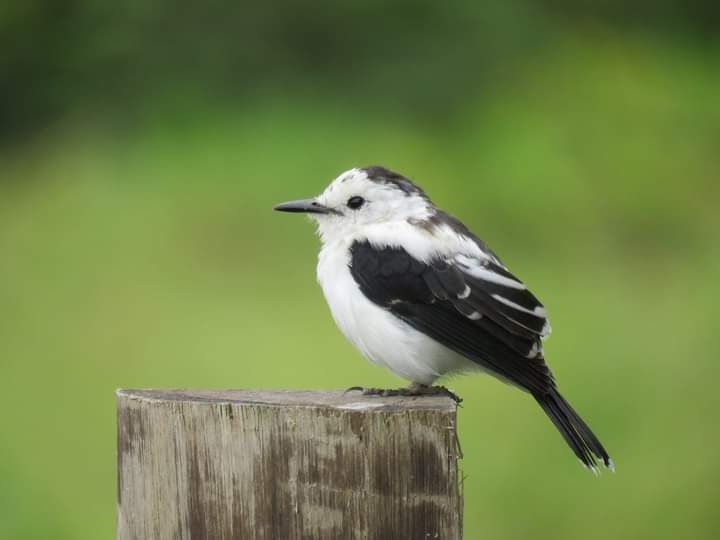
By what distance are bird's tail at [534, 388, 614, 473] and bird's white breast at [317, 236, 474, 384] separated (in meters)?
0.29

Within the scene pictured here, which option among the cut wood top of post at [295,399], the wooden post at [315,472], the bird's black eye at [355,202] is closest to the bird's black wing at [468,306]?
the bird's black eye at [355,202]

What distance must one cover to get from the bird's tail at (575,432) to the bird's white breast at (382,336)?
0.96 ft

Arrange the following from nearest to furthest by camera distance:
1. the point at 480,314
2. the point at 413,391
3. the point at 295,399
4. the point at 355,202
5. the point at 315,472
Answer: the point at 315,472, the point at 295,399, the point at 480,314, the point at 413,391, the point at 355,202

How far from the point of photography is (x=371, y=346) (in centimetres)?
371

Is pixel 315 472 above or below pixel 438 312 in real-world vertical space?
below

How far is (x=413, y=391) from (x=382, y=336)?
0.21 meters

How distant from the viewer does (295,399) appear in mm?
2910

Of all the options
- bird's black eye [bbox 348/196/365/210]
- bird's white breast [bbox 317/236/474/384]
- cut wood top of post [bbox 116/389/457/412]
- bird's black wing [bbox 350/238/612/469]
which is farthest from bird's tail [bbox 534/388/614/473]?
bird's black eye [bbox 348/196/365/210]

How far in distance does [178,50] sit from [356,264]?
14.9 feet

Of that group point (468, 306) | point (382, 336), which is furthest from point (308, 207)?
point (468, 306)

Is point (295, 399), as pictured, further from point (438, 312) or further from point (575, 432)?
point (575, 432)

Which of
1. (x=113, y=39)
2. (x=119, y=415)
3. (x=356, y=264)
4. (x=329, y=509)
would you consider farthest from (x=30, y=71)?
(x=329, y=509)

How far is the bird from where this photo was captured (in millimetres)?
3582

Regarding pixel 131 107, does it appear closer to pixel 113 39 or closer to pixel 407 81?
pixel 113 39
